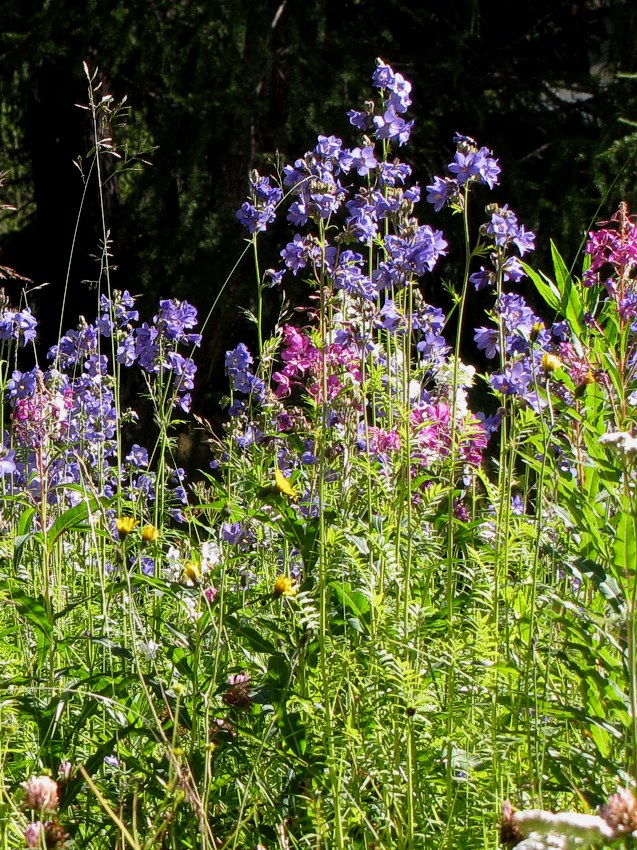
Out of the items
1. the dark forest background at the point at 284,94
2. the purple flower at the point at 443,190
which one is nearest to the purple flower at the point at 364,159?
the purple flower at the point at 443,190

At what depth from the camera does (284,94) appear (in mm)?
5840

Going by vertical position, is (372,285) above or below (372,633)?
above

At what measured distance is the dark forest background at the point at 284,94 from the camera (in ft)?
17.5

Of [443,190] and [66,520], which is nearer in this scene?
[66,520]

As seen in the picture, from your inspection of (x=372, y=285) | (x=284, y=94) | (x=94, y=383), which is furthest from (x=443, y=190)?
(x=284, y=94)

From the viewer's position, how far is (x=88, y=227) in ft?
20.6

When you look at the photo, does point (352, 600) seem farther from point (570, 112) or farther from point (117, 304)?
point (570, 112)

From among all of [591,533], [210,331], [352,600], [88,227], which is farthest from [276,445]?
[88,227]

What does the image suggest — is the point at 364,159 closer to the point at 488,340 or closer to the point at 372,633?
the point at 488,340

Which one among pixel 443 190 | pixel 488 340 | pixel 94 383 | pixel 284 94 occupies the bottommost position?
pixel 94 383

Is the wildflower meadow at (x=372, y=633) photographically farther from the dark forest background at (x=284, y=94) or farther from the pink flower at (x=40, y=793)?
the dark forest background at (x=284, y=94)

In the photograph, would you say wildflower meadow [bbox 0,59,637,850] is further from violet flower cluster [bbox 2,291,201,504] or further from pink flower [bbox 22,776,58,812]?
violet flower cluster [bbox 2,291,201,504]

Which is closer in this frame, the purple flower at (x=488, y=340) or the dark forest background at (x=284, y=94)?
the purple flower at (x=488, y=340)

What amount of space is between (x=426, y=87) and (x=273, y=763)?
4.75 metres
